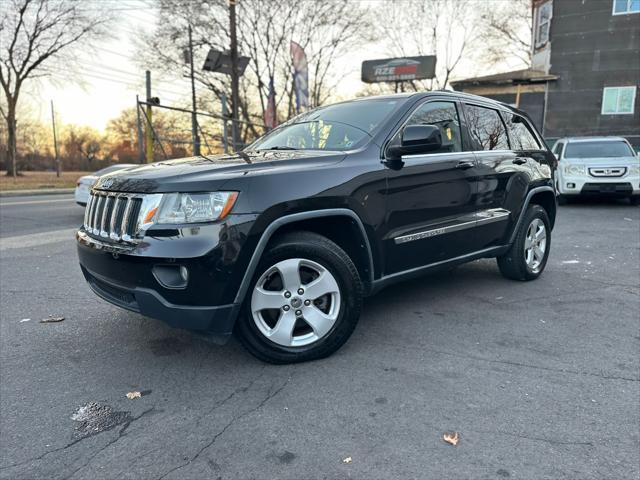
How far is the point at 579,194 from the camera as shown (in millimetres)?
11359

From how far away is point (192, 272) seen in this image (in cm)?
258

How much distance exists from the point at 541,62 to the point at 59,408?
80.9ft

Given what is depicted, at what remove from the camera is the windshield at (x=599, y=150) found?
11672 mm

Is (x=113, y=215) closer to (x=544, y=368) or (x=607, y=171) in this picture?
(x=544, y=368)

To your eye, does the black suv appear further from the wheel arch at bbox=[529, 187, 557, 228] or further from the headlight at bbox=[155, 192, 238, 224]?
the wheel arch at bbox=[529, 187, 557, 228]

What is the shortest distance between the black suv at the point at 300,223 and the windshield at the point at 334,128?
0.05ft

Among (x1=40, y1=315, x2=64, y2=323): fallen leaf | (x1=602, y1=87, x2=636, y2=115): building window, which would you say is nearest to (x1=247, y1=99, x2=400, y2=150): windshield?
(x1=40, y1=315, x2=64, y2=323): fallen leaf

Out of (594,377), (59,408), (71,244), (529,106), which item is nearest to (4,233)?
(71,244)

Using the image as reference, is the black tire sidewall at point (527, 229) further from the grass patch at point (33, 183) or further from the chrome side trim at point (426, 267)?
the grass patch at point (33, 183)

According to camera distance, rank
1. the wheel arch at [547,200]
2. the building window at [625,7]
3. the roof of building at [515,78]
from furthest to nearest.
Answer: the roof of building at [515,78]
the building window at [625,7]
the wheel arch at [547,200]

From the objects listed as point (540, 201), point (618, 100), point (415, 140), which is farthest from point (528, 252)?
point (618, 100)

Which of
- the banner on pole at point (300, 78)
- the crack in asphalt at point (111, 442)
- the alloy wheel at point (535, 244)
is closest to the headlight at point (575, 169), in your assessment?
the alloy wheel at point (535, 244)

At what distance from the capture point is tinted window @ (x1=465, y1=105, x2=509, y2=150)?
4285mm

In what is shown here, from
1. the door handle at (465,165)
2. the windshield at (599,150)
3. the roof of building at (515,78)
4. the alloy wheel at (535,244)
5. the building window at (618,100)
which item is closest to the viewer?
the door handle at (465,165)
